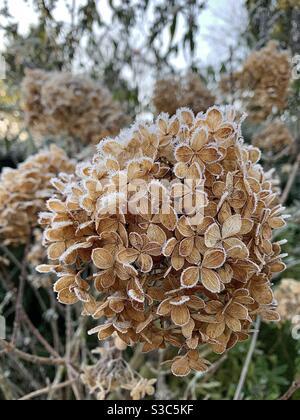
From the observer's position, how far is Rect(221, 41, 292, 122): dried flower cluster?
42.4 inches

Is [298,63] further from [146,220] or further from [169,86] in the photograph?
[146,220]

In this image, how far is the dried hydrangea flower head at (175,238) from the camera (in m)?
0.54

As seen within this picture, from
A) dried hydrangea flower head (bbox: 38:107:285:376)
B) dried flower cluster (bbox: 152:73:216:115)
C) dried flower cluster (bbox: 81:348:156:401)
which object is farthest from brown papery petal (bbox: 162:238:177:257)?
dried flower cluster (bbox: 152:73:216:115)

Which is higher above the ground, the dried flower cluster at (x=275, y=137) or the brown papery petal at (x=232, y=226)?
the dried flower cluster at (x=275, y=137)

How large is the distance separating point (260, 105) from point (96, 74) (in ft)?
2.16

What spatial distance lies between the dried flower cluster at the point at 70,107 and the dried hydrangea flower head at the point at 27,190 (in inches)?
7.3

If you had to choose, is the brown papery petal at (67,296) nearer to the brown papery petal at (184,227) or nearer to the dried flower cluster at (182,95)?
the brown papery petal at (184,227)

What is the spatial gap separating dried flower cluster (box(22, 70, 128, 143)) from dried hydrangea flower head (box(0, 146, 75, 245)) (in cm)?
19

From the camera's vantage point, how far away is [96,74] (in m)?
1.59

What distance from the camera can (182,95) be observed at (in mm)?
1136

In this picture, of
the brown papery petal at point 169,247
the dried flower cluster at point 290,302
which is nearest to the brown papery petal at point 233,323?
the brown papery petal at point 169,247

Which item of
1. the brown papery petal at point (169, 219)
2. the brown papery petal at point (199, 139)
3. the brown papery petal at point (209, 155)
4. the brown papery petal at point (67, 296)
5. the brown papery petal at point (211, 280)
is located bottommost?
the brown papery petal at point (67, 296)

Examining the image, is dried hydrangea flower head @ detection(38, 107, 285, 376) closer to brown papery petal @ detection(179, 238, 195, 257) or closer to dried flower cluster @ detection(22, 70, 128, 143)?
brown papery petal @ detection(179, 238, 195, 257)

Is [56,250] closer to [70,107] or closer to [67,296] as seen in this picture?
[67,296]
